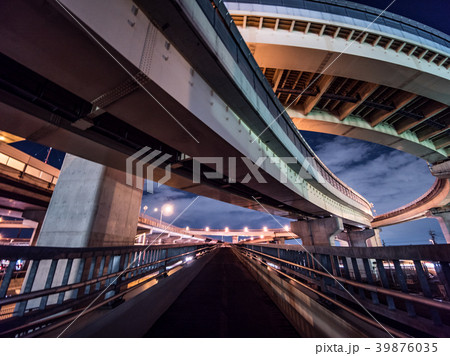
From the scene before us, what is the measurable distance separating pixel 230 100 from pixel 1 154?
55.9 feet

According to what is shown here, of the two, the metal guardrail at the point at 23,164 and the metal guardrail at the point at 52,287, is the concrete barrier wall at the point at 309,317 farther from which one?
the metal guardrail at the point at 23,164

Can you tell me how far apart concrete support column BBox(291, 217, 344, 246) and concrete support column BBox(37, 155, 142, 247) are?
66.5 ft

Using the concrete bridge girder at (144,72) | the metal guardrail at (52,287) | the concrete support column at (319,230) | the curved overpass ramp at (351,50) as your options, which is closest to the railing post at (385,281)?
the metal guardrail at (52,287)

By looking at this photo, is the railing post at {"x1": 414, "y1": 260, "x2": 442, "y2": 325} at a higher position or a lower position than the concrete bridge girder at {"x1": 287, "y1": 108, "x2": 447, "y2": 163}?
lower

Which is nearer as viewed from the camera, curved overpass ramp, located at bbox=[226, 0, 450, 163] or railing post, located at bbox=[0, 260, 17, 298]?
railing post, located at bbox=[0, 260, 17, 298]

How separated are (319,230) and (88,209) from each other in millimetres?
22596

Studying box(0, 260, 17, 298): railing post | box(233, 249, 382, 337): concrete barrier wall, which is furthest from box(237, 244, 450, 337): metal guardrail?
box(0, 260, 17, 298): railing post

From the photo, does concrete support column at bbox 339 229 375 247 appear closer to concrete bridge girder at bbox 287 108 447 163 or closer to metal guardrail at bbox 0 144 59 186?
concrete bridge girder at bbox 287 108 447 163

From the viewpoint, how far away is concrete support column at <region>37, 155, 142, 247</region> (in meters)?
7.89

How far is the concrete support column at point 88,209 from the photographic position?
7891mm

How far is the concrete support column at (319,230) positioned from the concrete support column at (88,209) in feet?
66.5

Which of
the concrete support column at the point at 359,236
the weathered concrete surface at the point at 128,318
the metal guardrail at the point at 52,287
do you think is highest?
the concrete support column at the point at 359,236
